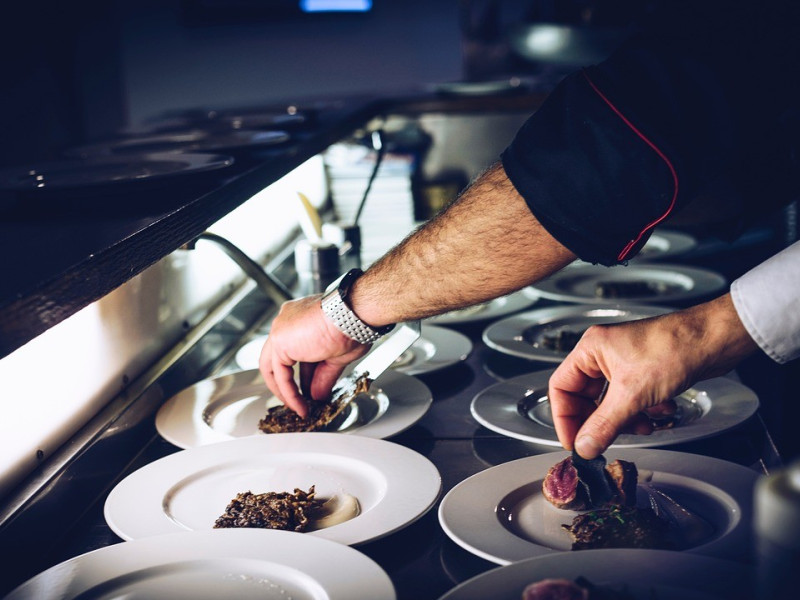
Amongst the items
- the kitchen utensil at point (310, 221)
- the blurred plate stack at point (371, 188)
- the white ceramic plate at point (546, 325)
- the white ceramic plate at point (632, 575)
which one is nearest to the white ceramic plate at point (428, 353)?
the white ceramic plate at point (546, 325)

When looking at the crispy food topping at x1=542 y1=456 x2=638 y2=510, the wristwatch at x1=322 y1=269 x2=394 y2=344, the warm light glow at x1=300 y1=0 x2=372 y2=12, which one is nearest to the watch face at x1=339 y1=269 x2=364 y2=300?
the wristwatch at x1=322 y1=269 x2=394 y2=344

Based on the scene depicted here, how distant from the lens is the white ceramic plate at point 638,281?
6.77 ft

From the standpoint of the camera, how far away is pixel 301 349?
145 centimetres

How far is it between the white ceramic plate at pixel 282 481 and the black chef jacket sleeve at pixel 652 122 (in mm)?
412

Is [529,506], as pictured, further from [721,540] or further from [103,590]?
[103,590]

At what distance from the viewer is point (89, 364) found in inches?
52.7

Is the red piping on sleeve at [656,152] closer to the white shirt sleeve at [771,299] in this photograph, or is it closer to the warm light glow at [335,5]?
the white shirt sleeve at [771,299]

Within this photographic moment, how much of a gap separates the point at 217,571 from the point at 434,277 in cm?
61

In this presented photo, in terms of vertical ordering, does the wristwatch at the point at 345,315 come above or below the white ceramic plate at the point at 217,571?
above

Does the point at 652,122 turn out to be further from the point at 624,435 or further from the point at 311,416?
the point at 311,416

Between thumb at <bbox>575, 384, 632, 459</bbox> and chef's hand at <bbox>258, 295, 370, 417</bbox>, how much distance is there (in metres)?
0.50

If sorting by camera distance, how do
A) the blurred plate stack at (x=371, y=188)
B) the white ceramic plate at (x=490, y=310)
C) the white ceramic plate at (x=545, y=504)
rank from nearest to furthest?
1. the white ceramic plate at (x=545, y=504)
2. the white ceramic plate at (x=490, y=310)
3. the blurred plate stack at (x=371, y=188)

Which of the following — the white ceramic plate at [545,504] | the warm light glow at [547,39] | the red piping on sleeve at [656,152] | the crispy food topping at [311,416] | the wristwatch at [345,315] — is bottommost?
the crispy food topping at [311,416]

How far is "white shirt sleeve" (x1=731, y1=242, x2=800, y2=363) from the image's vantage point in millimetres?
1089
